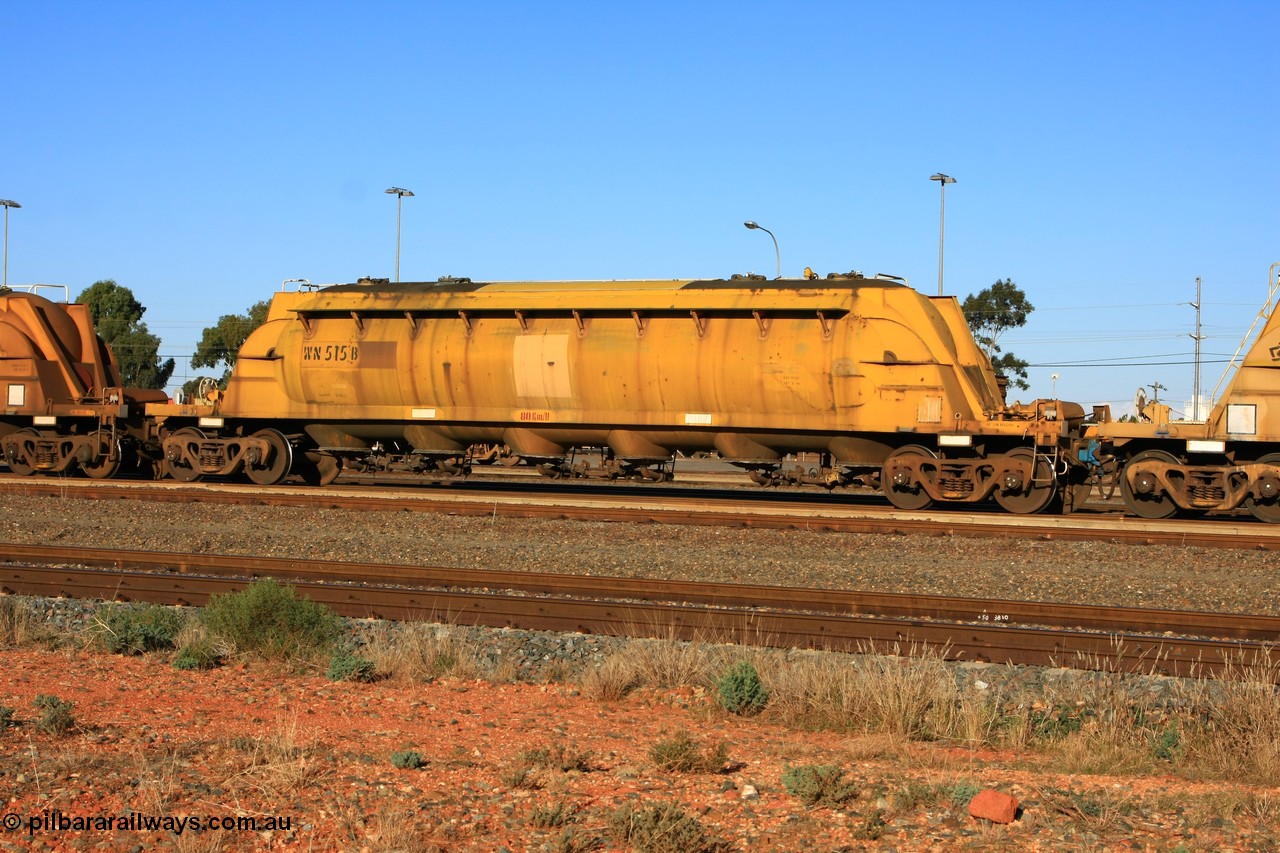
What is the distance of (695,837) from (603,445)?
16.5 metres

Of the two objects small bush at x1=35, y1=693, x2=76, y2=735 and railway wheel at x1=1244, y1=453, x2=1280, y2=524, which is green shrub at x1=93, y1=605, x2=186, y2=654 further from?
railway wheel at x1=1244, y1=453, x2=1280, y2=524

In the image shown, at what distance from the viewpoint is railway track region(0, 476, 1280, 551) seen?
51.3 feet

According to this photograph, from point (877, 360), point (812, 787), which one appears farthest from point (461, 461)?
point (812, 787)

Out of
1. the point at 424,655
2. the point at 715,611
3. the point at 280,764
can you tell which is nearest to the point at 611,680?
the point at 424,655

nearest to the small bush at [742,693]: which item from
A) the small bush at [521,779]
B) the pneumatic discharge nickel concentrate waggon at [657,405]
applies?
the small bush at [521,779]

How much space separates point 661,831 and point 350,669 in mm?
3794

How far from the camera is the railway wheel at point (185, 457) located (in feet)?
77.0

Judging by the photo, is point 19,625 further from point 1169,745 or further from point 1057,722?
point 1169,745

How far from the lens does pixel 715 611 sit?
9.84 meters

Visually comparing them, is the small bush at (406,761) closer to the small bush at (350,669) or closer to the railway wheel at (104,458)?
the small bush at (350,669)

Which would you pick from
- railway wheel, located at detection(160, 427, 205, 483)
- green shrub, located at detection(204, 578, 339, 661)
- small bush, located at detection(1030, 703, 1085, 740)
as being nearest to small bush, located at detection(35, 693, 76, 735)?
green shrub, located at detection(204, 578, 339, 661)

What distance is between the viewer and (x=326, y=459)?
2367 centimetres

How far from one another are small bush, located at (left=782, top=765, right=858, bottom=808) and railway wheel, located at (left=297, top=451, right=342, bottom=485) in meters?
18.9

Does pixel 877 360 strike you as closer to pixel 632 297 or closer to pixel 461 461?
pixel 632 297
